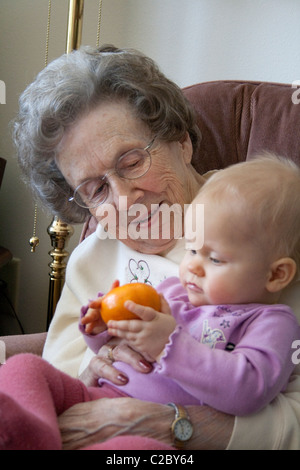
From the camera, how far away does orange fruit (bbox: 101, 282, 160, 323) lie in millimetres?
993

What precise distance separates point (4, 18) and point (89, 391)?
1911 mm

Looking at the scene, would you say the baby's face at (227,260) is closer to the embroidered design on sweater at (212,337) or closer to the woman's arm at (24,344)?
the embroidered design on sweater at (212,337)

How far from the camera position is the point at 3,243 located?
8.93ft

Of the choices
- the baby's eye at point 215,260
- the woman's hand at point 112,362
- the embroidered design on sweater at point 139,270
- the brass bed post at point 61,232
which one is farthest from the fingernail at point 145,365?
the brass bed post at point 61,232

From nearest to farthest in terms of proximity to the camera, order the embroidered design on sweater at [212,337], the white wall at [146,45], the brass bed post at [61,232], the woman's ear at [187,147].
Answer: the embroidered design on sweater at [212,337], the woman's ear at [187,147], the brass bed post at [61,232], the white wall at [146,45]

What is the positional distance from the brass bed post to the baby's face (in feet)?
3.33

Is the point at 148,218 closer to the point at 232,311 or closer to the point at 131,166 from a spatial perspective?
the point at 131,166

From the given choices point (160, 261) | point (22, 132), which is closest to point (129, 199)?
point (160, 261)

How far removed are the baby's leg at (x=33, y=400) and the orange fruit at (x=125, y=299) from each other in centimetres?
16

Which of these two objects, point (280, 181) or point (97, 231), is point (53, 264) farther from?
point (280, 181)

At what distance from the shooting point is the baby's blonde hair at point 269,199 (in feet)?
3.36

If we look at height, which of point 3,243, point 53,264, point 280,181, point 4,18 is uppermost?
point 4,18

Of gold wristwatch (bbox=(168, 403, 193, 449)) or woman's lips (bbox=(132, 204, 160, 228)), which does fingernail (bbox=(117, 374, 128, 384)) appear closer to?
gold wristwatch (bbox=(168, 403, 193, 449))

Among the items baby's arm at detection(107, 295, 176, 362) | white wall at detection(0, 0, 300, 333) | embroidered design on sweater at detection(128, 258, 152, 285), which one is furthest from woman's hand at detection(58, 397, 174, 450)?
white wall at detection(0, 0, 300, 333)
